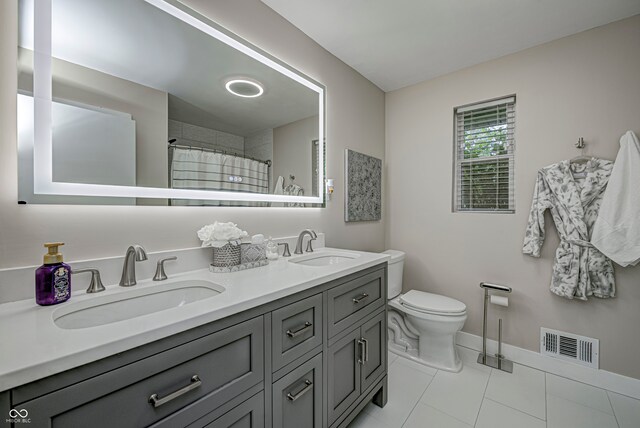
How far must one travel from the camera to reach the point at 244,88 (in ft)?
5.20

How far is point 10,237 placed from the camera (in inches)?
34.8

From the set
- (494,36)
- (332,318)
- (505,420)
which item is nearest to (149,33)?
(332,318)

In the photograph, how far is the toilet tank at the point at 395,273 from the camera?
93.3 inches

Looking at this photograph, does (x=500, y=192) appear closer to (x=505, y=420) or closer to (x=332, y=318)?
(x=505, y=420)

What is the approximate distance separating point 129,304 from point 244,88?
1247 mm

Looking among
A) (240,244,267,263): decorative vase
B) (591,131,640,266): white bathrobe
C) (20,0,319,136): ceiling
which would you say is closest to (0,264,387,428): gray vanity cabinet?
(240,244,267,263): decorative vase

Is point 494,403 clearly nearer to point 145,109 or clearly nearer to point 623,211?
point 623,211

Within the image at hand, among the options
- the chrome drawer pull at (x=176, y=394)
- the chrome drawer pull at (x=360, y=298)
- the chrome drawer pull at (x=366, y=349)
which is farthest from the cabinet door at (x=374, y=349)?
the chrome drawer pull at (x=176, y=394)

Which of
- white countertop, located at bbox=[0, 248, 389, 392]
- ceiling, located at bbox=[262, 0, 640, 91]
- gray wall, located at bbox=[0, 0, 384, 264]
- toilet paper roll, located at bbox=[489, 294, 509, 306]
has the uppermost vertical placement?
ceiling, located at bbox=[262, 0, 640, 91]

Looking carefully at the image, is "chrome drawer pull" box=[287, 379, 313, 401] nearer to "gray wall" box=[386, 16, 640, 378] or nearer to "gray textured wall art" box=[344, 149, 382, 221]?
"gray textured wall art" box=[344, 149, 382, 221]

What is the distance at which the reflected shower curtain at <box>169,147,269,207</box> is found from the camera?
4.29ft

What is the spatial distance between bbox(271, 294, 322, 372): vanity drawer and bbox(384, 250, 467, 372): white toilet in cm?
120

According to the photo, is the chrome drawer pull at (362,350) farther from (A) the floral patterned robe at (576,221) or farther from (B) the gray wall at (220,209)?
(A) the floral patterned robe at (576,221)

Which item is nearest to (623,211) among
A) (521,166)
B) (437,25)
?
(521,166)
